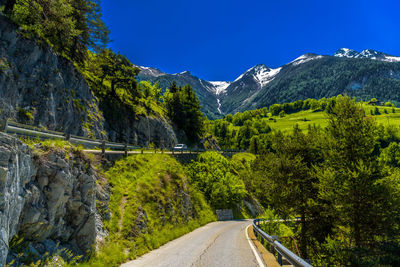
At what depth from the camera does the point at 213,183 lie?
33.8 metres

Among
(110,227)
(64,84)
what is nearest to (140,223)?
(110,227)

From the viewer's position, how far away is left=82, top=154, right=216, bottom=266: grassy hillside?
418 inches

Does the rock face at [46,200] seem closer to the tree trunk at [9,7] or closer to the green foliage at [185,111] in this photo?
the tree trunk at [9,7]

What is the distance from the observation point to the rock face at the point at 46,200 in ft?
17.7

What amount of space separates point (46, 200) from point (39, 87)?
59.1 feet

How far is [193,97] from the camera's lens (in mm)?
53188

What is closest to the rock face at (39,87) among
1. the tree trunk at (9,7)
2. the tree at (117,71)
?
the tree trunk at (9,7)

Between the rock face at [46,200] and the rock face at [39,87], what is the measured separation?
39.4 feet

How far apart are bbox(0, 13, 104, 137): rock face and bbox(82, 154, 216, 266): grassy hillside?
30.2 ft

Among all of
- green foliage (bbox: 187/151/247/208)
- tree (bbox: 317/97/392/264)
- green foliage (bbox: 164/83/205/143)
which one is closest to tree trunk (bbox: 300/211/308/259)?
tree (bbox: 317/97/392/264)

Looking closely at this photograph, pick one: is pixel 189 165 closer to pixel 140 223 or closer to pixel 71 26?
pixel 140 223

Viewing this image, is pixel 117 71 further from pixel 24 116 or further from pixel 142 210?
pixel 142 210

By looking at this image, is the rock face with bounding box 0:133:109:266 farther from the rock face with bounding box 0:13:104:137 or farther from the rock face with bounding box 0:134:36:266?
the rock face with bounding box 0:13:104:137

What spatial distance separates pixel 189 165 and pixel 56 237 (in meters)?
27.0
